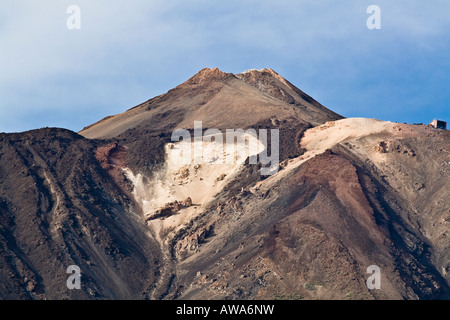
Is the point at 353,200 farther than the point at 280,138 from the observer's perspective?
No

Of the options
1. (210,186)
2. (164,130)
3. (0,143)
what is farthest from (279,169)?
(0,143)

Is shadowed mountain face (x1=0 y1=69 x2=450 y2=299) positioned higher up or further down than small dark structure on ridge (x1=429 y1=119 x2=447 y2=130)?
further down

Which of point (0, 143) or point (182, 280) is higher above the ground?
point (0, 143)

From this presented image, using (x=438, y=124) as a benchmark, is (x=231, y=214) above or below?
below

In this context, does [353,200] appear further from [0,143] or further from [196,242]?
[0,143]

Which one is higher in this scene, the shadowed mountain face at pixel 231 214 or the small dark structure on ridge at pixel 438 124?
the small dark structure on ridge at pixel 438 124

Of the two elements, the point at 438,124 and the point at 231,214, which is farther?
the point at 438,124

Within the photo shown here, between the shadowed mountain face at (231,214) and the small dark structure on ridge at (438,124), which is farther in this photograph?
the small dark structure on ridge at (438,124)

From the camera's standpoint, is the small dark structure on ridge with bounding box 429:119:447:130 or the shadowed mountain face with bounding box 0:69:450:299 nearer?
the shadowed mountain face with bounding box 0:69:450:299
